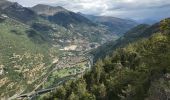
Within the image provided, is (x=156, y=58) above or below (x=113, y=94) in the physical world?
above

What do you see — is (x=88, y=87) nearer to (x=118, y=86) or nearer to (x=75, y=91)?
(x=75, y=91)

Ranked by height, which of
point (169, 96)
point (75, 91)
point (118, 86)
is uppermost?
point (169, 96)

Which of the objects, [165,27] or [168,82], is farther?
[165,27]

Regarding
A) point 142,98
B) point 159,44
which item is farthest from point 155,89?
point 159,44

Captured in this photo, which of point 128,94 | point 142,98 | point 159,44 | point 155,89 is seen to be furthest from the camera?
point 159,44

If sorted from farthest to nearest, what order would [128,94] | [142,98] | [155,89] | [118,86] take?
[118,86] → [128,94] → [142,98] → [155,89]

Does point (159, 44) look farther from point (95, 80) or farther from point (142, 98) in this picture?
point (95, 80)

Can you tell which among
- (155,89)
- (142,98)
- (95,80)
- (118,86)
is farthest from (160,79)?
(95,80)

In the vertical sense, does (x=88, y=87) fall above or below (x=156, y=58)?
below

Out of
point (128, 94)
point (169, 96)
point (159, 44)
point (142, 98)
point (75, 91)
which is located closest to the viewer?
point (169, 96)
